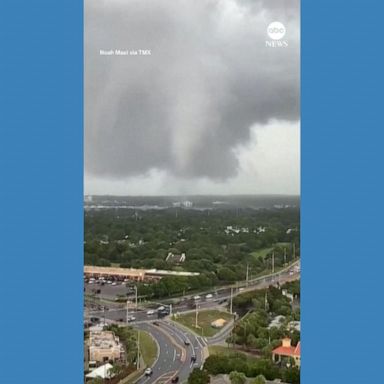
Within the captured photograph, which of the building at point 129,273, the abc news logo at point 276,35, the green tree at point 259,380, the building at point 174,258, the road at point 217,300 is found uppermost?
the abc news logo at point 276,35

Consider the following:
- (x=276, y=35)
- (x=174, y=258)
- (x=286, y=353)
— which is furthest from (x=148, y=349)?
(x=276, y=35)

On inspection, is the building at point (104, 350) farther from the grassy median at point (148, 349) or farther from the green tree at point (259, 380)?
the green tree at point (259, 380)

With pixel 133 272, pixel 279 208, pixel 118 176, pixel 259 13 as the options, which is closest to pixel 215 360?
pixel 133 272

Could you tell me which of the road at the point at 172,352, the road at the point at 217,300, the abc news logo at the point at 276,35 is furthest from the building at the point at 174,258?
the abc news logo at the point at 276,35

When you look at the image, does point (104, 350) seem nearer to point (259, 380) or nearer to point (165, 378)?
point (165, 378)

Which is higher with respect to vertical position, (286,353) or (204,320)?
(204,320)

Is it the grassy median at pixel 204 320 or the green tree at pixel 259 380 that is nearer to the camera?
the green tree at pixel 259 380

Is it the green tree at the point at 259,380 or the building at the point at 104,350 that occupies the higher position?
the building at the point at 104,350
